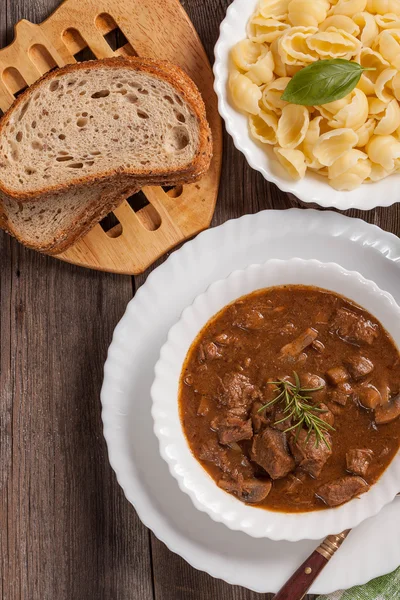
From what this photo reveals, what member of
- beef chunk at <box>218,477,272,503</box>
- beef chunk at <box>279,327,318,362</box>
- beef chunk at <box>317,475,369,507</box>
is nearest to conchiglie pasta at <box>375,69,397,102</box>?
beef chunk at <box>279,327,318,362</box>

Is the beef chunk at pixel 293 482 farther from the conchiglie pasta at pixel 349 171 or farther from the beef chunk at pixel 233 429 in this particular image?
the conchiglie pasta at pixel 349 171

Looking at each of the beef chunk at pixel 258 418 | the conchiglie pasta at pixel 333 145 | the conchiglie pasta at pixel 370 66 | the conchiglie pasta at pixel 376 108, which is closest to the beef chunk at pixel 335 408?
the beef chunk at pixel 258 418

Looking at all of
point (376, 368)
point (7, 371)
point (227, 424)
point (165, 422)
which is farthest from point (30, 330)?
point (376, 368)

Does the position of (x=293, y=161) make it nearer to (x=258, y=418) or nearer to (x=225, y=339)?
(x=225, y=339)

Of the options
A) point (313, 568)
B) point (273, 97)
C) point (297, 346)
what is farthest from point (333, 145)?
point (313, 568)

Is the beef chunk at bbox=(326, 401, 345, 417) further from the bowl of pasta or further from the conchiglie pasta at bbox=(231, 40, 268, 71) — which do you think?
the conchiglie pasta at bbox=(231, 40, 268, 71)

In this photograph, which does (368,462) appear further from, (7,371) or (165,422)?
(7,371)
